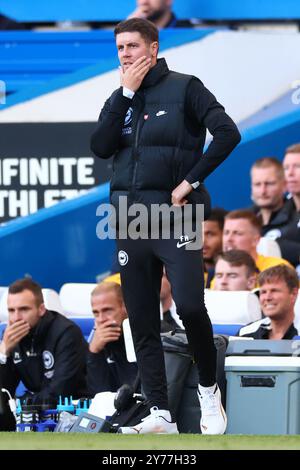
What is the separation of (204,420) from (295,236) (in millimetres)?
3439

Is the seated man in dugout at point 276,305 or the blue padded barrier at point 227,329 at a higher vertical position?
the seated man in dugout at point 276,305

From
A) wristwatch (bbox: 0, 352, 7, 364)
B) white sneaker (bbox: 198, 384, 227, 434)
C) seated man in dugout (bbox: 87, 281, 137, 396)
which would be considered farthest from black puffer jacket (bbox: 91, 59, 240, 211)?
wristwatch (bbox: 0, 352, 7, 364)

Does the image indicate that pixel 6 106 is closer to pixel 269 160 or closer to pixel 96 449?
pixel 269 160

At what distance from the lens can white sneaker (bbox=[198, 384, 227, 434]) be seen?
21.6 feet

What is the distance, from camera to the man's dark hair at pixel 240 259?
9125 mm

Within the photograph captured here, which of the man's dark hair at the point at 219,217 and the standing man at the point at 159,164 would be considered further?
the man's dark hair at the point at 219,217

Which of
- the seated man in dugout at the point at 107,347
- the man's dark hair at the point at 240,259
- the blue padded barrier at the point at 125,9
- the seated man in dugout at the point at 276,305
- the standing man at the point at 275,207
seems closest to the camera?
the seated man in dugout at the point at 276,305

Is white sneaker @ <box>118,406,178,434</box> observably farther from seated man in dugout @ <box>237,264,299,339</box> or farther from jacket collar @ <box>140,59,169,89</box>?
jacket collar @ <box>140,59,169,89</box>

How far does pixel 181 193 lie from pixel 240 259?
9.14 ft

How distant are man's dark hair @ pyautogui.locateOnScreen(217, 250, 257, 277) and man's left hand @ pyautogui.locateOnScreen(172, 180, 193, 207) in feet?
8.96

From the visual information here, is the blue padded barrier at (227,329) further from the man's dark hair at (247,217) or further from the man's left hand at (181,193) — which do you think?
the man's left hand at (181,193)

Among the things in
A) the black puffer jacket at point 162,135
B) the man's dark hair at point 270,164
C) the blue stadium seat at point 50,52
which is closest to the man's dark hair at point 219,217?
the man's dark hair at point 270,164

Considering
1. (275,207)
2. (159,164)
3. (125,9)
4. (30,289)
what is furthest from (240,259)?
(125,9)

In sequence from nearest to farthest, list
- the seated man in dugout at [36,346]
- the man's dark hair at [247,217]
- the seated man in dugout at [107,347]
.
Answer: the seated man in dugout at [107,347], the seated man in dugout at [36,346], the man's dark hair at [247,217]
